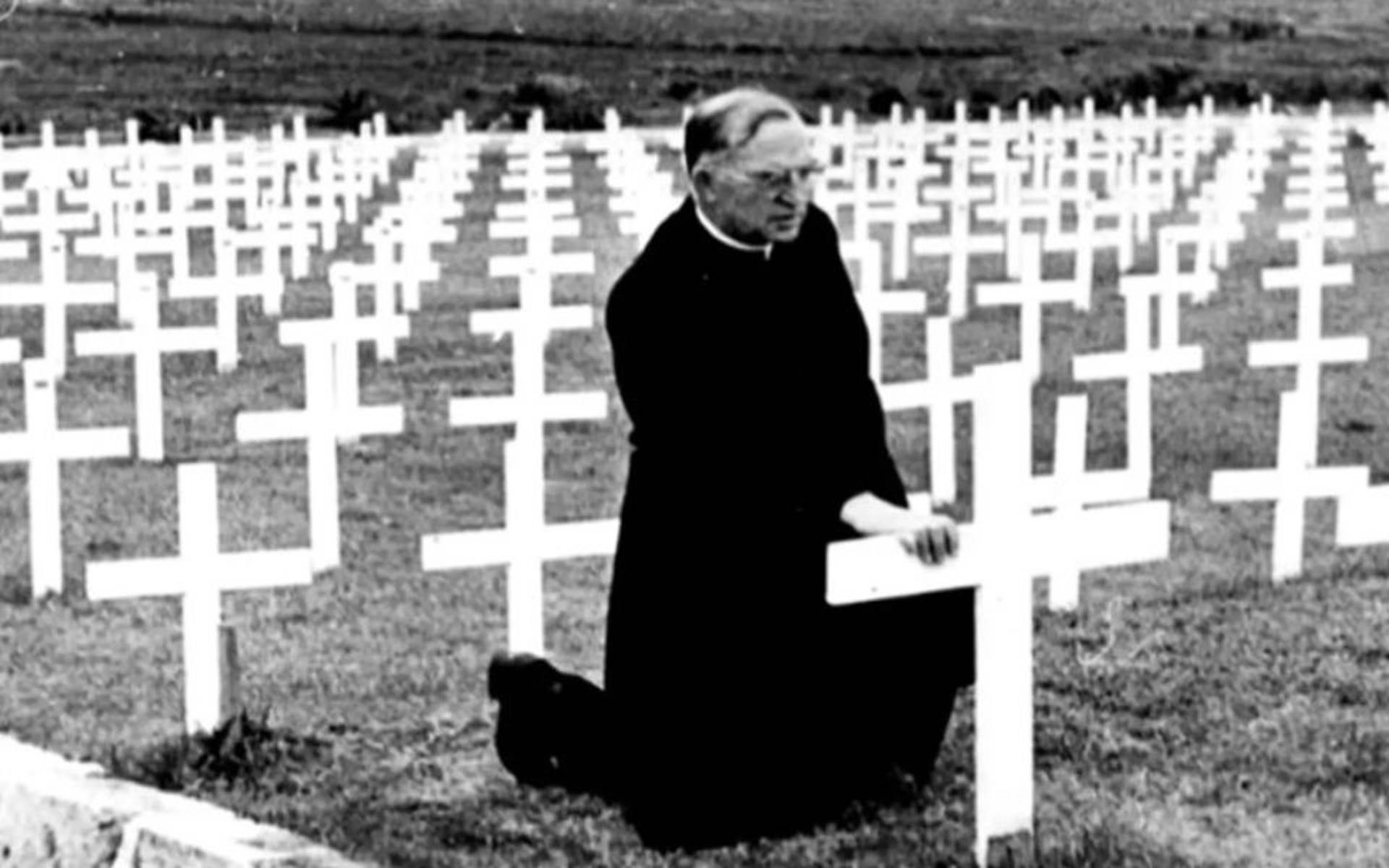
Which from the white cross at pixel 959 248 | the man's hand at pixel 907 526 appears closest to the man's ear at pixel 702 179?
the man's hand at pixel 907 526

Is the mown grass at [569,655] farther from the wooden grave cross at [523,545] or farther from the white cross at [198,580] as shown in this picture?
the wooden grave cross at [523,545]

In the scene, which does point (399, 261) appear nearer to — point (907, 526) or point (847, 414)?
point (847, 414)

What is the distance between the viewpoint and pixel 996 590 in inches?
273

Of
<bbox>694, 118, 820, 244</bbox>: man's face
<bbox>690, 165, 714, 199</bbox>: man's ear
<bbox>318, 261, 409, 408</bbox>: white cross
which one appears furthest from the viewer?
<bbox>318, 261, 409, 408</bbox>: white cross

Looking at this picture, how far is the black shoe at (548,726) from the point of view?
7.73 m

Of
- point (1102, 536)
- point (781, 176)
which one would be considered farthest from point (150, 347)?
point (1102, 536)

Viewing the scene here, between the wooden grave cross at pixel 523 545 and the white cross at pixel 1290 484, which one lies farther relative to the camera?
the white cross at pixel 1290 484

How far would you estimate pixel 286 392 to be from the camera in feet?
56.1

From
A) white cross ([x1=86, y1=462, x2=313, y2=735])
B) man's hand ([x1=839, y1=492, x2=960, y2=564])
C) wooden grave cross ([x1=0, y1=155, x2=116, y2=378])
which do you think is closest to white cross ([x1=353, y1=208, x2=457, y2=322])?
wooden grave cross ([x1=0, y1=155, x2=116, y2=378])

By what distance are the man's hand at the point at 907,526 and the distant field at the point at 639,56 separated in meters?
28.2

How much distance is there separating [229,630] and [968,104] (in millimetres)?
34528

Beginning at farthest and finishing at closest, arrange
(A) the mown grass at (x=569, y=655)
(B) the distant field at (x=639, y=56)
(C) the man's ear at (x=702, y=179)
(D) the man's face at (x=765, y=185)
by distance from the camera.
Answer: (B) the distant field at (x=639, y=56)
(A) the mown grass at (x=569, y=655)
(C) the man's ear at (x=702, y=179)
(D) the man's face at (x=765, y=185)

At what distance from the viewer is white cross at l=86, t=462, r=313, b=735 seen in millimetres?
8227

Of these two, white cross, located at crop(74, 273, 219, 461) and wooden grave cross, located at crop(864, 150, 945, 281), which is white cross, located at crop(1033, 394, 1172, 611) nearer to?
white cross, located at crop(74, 273, 219, 461)
